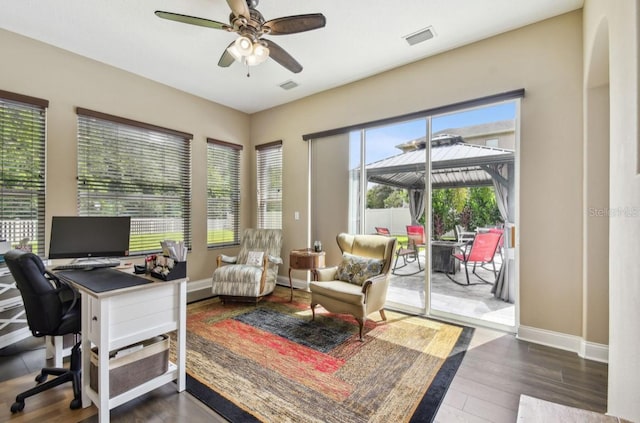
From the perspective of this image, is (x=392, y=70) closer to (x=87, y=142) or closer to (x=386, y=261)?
(x=386, y=261)

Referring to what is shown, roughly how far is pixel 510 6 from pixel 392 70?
139 centimetres

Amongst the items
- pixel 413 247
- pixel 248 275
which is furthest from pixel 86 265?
pixel 413 247

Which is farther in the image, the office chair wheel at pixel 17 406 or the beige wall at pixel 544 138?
the beige wall at pixel 544 138

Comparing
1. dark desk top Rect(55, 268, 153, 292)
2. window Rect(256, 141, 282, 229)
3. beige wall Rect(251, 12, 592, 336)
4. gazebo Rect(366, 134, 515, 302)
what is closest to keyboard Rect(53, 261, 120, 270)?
dark desk top Rect(55, 268, 153, 292)

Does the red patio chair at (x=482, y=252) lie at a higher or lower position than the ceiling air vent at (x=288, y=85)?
lower

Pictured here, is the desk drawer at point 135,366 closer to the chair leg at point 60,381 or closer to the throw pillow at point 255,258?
the chair leg at point 60,381

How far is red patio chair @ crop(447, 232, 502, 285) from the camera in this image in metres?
3.22

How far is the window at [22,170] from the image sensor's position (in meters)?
2.88

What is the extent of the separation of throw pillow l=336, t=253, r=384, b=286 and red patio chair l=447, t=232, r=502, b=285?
3.41 ft

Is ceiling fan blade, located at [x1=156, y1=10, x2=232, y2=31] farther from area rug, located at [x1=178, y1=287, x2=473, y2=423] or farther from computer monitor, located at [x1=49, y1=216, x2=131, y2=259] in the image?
area rug, located at [x1=178, y1=287, x2=473, y2=423]

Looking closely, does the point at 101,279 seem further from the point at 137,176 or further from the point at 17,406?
the point at 137,176

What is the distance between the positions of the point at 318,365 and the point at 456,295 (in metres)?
2.02

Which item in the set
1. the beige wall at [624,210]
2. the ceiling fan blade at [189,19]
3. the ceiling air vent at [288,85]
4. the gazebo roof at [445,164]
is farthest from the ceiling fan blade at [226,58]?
the beige wall at [624,210]

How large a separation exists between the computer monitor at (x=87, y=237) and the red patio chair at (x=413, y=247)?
3.19 meters
